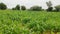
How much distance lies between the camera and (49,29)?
1080cm

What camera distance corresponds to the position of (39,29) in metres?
9.86

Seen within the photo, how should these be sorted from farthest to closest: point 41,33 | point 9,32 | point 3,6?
point 3,6
point 41,33
point 9,32

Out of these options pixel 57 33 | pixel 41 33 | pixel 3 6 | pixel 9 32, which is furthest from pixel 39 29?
pixel 3 6

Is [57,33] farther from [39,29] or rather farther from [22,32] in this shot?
[22,32]

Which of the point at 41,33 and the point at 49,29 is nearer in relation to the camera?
the point at 41,33

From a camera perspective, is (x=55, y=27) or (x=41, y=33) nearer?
(x=41, y=33)

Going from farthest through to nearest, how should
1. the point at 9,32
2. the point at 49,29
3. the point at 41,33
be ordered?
the point at 49,29, the point at 41,33, the point at 9,32

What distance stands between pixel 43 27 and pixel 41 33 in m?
0.67

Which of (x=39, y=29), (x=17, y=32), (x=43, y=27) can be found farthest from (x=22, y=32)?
(x=43, y=27)

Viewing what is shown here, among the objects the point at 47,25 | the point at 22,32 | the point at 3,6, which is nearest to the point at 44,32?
the point at 47,25

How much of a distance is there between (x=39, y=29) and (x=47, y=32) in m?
0.49

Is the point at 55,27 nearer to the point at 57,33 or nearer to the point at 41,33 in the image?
the point at 57,33

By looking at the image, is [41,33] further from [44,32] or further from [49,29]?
[49,29]

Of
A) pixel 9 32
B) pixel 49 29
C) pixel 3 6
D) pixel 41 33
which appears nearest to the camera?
pixel 9 32
